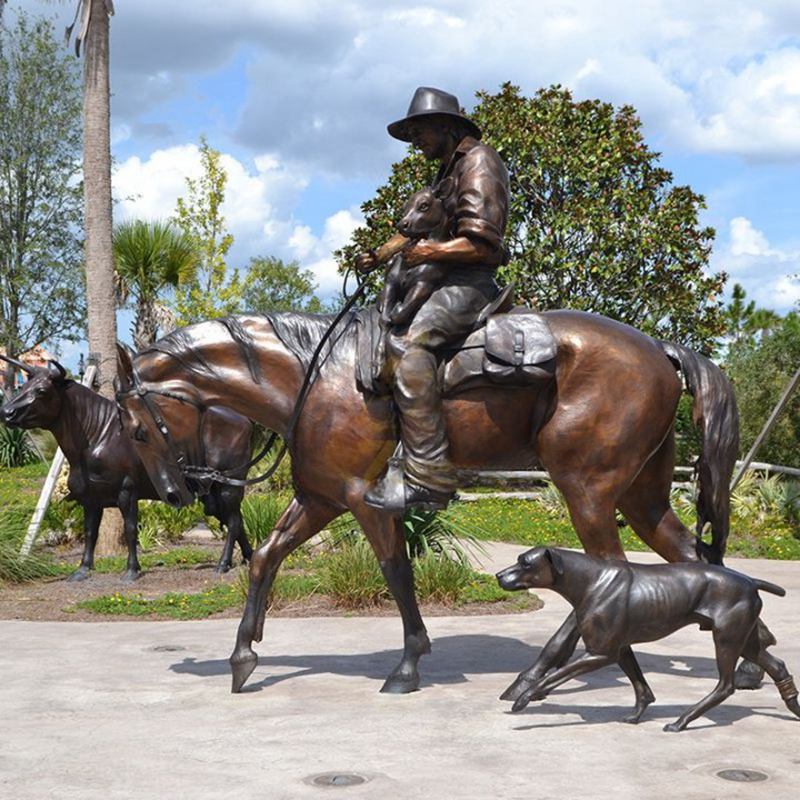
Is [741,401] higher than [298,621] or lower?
higher

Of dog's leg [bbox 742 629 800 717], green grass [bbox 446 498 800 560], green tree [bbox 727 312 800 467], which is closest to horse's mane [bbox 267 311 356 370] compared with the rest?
dog's leg [bbox 742 629 800 717]

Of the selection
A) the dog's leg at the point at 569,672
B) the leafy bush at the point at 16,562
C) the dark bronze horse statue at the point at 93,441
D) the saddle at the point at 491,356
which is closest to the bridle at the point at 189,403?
the saddle at the point at 491,356

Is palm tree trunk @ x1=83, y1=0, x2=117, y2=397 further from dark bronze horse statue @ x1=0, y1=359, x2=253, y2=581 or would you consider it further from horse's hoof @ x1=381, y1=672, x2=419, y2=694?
horse's hoof @ x1=381, y1=672, x2=419, y2=694

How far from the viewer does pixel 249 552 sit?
1193cm

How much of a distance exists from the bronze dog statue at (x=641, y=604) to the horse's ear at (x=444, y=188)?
2077 mm

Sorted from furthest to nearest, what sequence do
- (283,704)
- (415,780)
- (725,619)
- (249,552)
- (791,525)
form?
(791,525)
(249,552)
(283,704)
(725,619)
(415,780)

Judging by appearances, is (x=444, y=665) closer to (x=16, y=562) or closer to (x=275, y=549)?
(x=275, y=549)

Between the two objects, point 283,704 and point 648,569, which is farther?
point 283,704

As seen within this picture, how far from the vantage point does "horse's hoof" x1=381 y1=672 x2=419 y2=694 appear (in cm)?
A: 620

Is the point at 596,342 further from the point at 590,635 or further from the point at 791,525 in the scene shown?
the point at 791,525

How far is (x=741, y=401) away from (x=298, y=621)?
44.4 feet

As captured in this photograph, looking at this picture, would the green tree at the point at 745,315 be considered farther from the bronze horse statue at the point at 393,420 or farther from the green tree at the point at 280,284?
the bronze horse statue at the point at 393,420

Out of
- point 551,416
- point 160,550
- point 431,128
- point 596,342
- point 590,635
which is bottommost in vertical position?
point 160,550

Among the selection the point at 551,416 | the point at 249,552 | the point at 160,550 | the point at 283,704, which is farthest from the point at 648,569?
the point at 160,550
